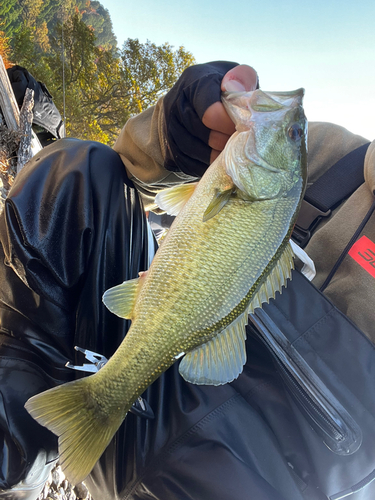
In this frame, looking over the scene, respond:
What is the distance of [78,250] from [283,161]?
1.03 metres

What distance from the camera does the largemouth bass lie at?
112 cm

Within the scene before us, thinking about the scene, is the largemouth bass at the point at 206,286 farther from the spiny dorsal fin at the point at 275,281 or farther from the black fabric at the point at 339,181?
the black fabric at the point at 339,181

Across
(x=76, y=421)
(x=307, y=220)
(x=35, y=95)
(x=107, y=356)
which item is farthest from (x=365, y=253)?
(x=35, y=95)

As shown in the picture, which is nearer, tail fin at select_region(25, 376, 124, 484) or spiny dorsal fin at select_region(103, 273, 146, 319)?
tail fin at select_region(25, 376, 124, 484)

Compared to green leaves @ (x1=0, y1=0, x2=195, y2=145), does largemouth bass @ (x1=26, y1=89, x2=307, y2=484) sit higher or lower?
lower

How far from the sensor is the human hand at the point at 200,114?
4.38 feet

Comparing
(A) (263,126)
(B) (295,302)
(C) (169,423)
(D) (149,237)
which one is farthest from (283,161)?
(C) (169,423)

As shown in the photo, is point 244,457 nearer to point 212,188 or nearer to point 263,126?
point 212,188

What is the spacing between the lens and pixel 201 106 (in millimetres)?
1330

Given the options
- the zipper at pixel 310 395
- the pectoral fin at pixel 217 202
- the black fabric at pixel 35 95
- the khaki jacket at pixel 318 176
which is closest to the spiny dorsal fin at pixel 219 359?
the zipper at pixel 310 395

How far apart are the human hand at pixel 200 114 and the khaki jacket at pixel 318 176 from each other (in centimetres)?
13

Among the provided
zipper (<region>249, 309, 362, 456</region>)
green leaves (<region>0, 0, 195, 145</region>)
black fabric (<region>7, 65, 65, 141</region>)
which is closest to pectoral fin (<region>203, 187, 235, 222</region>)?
zipper (<region>249, 309, 362, 456</region>)

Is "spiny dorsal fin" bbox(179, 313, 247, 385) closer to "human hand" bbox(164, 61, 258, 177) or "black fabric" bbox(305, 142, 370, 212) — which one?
"human hand" bbox(164, 61, 258, 177)

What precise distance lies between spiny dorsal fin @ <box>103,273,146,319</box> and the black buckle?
1.09 m
